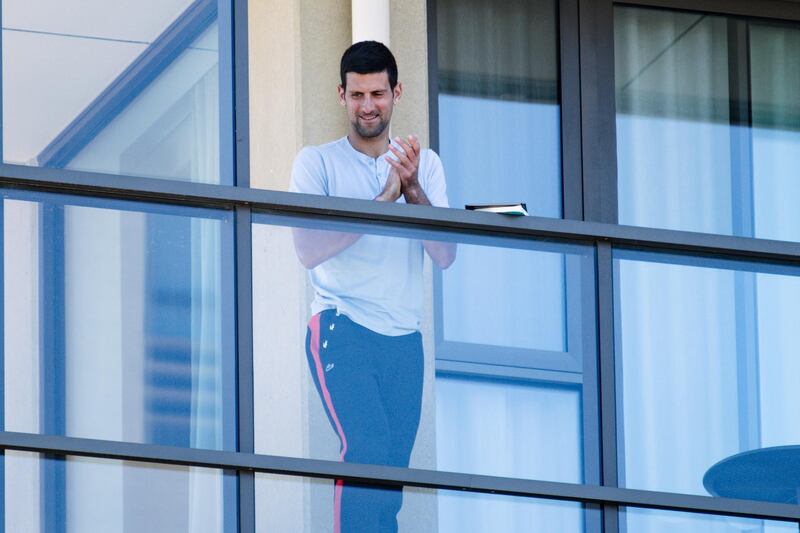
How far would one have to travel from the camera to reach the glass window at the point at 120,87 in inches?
298

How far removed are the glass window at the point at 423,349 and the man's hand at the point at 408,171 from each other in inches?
11.6

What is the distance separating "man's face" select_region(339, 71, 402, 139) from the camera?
8375 millimetres

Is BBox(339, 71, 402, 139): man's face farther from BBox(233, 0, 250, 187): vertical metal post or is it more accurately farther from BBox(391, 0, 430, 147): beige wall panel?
BBox(391, 0, 430, 147): beige wall panel

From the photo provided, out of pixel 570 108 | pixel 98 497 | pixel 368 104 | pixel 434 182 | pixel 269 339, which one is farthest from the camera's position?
pixel 570 108

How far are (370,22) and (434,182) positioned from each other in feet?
4.68

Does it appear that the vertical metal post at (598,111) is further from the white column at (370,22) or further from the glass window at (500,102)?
the white column at (370,22)

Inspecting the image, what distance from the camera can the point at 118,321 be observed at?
7.32 m

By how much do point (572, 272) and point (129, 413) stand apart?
5.50 ft

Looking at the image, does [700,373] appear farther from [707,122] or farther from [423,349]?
[707,122]

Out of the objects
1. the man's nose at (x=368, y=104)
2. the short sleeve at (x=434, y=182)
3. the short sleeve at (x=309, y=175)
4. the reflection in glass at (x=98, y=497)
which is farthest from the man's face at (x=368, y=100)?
the reflection in glass at (x=98, y=497)

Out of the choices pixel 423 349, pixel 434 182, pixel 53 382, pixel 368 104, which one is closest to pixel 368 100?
pixel 368 104

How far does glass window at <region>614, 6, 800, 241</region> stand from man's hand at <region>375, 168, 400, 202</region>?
2.46 metres

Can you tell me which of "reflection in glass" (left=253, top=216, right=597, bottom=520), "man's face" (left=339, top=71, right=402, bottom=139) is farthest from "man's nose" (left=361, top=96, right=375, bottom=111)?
"reflection in glass" (left=253, top=216, right=597, bottom=520)

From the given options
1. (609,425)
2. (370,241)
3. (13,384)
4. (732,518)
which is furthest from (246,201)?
(732,518)
